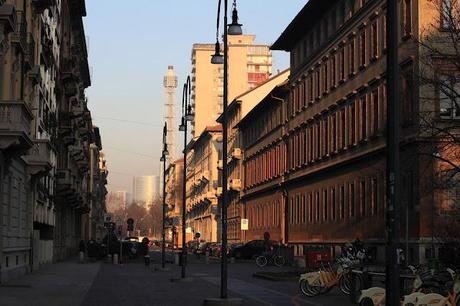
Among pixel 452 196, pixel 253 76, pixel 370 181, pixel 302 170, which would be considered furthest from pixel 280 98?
pixel 253 76

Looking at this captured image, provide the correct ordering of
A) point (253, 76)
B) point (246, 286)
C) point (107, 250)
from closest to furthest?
point (246, 286), point (107, 250), point (253, 76)

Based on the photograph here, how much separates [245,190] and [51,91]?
47176 millimetres

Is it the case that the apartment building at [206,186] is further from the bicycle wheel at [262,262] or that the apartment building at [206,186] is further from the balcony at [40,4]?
the balcony at [40,4]

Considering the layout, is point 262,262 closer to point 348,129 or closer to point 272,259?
point 272,259

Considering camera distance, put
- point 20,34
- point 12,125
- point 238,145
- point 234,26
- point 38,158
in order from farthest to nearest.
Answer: point 238,145 < point 38,158 < point 20,34 < point 12,125 < point 234,26

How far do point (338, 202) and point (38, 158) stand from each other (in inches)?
915

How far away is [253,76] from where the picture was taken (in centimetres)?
16688

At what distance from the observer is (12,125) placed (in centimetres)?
2756

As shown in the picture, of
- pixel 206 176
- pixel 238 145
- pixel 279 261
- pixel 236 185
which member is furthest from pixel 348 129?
pixel 206 176

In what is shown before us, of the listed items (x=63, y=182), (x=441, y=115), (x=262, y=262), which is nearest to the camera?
(x=441, y=115)

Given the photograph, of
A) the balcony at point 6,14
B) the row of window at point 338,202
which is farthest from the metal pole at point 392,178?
the row of window at point 338,202

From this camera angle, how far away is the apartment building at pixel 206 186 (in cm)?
11856

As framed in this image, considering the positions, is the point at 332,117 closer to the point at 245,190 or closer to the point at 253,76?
the point at 245,190

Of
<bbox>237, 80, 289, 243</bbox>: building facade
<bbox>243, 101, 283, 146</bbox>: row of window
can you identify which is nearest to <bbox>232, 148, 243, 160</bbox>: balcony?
<bbox>237, 80, 289, 243</bbox>: building facade
